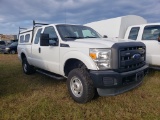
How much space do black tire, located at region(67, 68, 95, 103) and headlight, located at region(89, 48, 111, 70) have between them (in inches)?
16.5

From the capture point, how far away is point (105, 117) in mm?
3508

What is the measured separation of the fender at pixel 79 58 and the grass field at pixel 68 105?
2.87 ft

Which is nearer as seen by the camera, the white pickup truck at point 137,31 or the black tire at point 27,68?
the white pickup truck at point 137,31

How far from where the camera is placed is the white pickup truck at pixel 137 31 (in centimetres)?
656

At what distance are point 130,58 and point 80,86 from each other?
1.28 meters

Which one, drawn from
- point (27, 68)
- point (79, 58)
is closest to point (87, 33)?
point (79, 58)

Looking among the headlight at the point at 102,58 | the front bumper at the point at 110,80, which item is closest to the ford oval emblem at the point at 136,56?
the front bumper at the point at 110,80

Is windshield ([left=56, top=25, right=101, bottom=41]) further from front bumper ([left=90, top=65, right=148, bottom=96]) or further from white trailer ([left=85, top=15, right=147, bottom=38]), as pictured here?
white trailer ([left=85, top=15, right=147, bottom=38])

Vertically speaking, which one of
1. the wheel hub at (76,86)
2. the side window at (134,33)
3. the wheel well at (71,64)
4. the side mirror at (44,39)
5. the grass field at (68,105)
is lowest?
the grass field at (68,105)

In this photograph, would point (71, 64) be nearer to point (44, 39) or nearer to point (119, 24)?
point (44, 39)

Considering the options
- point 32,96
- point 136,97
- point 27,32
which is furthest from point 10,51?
point 136,97

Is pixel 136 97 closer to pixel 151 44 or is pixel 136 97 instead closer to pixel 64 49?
pixel 64 49

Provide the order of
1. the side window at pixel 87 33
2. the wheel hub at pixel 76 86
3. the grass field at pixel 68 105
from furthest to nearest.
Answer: the side window at pixel 87 33 → the wheel hub at pixel 76 86 → the grass field at pixel 68 105

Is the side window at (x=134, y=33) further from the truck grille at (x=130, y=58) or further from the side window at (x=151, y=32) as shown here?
the truck grille at (x=130, y=58)
